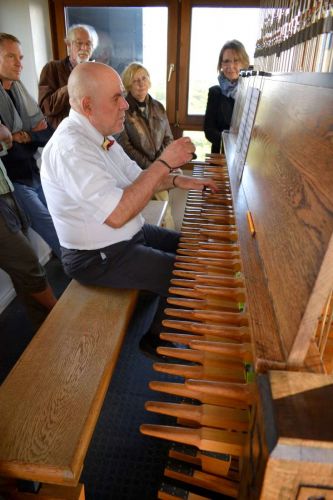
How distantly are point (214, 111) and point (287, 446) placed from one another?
10.0 ft

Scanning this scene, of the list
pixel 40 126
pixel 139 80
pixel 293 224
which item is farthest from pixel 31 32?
pixel 293 224

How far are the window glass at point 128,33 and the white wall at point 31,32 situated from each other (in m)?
0.26

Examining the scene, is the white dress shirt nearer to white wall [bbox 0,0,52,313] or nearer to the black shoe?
the black shoe

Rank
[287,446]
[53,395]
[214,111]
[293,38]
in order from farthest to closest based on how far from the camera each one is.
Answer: [214,111]
[293,38]
[53,395]
[287,446]

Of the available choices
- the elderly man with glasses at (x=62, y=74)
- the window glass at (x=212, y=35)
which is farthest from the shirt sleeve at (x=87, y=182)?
the window glass at (x=212, y=35)

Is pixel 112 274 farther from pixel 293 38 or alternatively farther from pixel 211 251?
pixel 293 38

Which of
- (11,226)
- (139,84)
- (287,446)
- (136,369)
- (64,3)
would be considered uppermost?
(64,3)

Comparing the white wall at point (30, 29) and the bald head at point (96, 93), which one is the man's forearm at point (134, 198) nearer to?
the bald head at point (96, 93)

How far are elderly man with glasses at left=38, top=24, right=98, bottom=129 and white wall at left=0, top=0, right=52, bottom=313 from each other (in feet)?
1.83

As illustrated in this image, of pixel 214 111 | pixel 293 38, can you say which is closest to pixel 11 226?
pixel 293 38

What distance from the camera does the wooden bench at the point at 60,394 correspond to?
98cm

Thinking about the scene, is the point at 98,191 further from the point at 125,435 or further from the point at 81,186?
the point at 125,435

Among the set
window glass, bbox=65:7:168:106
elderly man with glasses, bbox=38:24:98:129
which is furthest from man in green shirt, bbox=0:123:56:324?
window glass, bbox=65:7:168:106

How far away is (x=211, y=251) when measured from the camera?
1476mm
